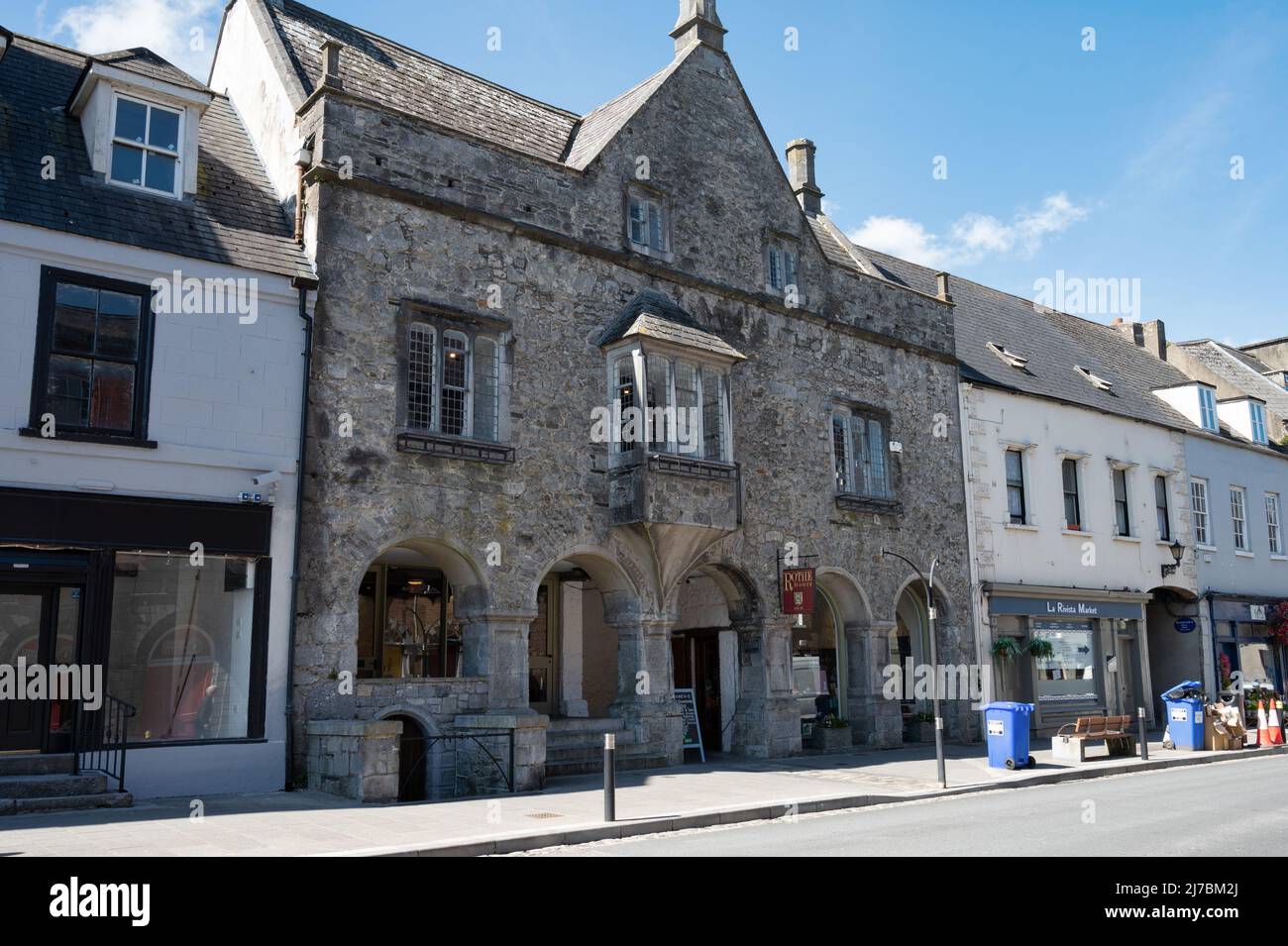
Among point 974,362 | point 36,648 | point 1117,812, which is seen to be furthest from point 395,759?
point 974,362

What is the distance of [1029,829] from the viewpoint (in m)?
11.2

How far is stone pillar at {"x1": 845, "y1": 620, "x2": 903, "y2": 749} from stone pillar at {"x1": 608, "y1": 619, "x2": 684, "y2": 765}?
5.23 m

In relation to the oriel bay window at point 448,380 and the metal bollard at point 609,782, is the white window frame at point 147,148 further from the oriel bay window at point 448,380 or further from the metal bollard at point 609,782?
the metal bollard at point 609,782

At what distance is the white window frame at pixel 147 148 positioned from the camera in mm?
14703

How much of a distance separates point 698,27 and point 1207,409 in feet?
69.2

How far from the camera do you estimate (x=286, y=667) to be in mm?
14031

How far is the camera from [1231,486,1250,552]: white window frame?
3256 cm

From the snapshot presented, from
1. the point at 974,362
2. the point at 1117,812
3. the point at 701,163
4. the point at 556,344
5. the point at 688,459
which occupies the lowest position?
the point at 1117,812

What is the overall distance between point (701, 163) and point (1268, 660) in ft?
79.1

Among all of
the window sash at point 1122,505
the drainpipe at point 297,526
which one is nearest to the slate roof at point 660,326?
the drainpipe at point 297,526

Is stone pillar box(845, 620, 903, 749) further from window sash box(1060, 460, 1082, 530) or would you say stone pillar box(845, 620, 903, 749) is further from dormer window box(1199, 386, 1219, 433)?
dormer window box(1199, 386, 1219, 433)

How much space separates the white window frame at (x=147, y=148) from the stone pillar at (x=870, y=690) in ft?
48.3

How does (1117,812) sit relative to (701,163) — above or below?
below

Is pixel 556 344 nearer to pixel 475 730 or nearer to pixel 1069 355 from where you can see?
pixel 475 730
